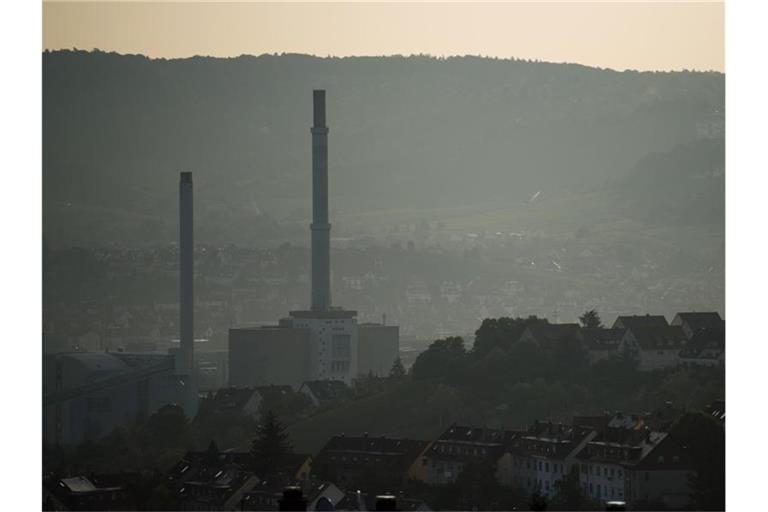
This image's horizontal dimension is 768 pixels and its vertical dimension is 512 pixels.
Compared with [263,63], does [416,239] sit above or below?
below

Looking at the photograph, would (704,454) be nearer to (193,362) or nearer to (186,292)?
(193,362)

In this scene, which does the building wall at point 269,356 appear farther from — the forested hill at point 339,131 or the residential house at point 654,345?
the forested hill at point 339,131

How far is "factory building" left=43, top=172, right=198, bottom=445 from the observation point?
5794cm

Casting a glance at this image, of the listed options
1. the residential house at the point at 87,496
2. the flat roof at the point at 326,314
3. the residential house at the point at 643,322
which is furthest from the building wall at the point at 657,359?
the flat roof at the point at 326,314

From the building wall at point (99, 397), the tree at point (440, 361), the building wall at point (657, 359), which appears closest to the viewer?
the building wall at point (657, 359)

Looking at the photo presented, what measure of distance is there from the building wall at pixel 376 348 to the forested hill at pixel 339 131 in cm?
3558

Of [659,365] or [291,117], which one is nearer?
[659,365]

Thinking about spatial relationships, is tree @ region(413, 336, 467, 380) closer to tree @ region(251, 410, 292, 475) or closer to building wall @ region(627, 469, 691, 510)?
tree @ region(251, 410, 292, 475)

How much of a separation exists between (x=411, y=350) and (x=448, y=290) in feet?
60.9

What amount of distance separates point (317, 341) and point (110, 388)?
341 inches

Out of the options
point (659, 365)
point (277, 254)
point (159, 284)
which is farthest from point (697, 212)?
point (659, 365)

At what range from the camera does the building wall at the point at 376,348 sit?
6688cm

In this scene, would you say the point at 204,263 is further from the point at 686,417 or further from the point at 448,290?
the point at 686,417

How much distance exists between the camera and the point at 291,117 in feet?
406
